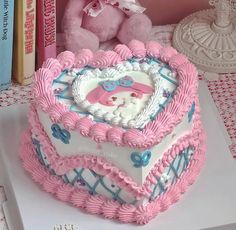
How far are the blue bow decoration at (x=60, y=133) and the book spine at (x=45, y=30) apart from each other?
36 centimetres

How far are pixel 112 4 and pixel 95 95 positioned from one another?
1.33 ft

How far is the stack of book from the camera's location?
188 centimetres

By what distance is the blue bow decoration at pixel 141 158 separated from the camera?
1562 mm

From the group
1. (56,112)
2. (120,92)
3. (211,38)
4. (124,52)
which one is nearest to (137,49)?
(124,52)

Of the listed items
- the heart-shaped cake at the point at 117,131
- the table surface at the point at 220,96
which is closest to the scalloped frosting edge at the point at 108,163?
the heart-shaped cake at the point at 117,131

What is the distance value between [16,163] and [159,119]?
347 millimetres

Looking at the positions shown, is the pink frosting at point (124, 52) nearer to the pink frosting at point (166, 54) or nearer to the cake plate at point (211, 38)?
the pink frosting at point (166, 54)

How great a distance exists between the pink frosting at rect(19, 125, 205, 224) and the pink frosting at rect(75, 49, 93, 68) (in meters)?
0.21

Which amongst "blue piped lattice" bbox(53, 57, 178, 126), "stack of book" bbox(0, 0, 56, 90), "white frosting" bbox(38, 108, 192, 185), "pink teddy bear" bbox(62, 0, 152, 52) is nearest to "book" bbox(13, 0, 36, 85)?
"stack of book" bbox(0, 0, 56, 90)

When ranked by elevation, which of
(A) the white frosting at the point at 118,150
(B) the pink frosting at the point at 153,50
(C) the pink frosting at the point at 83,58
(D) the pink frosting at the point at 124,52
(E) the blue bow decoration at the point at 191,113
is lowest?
(A) the white frosting at the point at 118,150

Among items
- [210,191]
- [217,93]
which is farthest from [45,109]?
[217,93]

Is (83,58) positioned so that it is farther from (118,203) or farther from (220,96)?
(220,96)

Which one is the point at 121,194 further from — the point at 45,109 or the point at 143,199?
the point at 45,109

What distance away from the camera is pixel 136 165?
1576 millimetres
